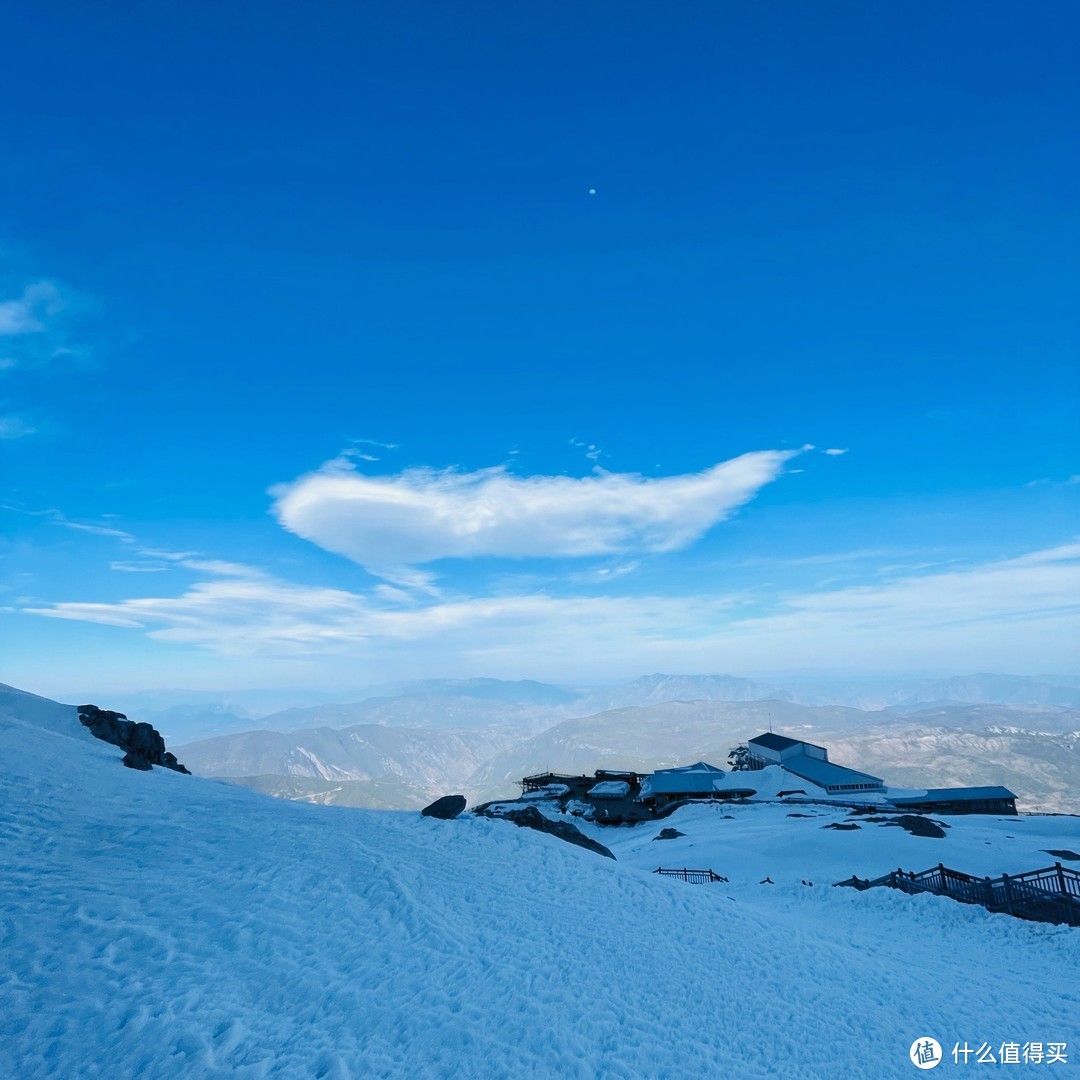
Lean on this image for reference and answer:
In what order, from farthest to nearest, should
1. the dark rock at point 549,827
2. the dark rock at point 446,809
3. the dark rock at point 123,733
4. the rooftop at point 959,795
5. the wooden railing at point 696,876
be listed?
the rooftop at point 959,795 < the dark rock at point 123,733 < the wooden railing at point 696,876 < the dark rock at point 549,827 < the dark rock at point 446,809

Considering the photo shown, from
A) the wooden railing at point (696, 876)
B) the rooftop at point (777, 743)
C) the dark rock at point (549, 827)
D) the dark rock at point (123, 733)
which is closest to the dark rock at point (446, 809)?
the dark rock at point (549, 827)

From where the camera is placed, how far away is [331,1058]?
10.2 metres

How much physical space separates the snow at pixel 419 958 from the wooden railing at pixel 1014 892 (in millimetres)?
1033

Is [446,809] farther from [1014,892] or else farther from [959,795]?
[959,795]

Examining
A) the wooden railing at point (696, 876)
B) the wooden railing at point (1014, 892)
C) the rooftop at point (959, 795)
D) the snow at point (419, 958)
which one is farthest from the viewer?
the rooftop at point (959, 795)

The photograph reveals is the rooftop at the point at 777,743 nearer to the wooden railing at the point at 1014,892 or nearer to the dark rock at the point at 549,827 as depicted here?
the wooden railing at the point at 1014,892

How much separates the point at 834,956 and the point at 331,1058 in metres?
15.2

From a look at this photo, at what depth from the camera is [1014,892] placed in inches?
949

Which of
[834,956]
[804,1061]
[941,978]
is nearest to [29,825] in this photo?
[804,1061]

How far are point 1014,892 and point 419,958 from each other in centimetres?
2485

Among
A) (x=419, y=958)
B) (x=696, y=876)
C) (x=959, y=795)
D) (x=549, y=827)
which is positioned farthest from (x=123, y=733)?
(x=959, y=795)

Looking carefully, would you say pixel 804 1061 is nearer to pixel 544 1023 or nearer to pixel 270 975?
pixel 544 1023

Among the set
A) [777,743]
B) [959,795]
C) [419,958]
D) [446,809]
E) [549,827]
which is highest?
[446,809]

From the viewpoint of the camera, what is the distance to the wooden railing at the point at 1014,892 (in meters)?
22.9
